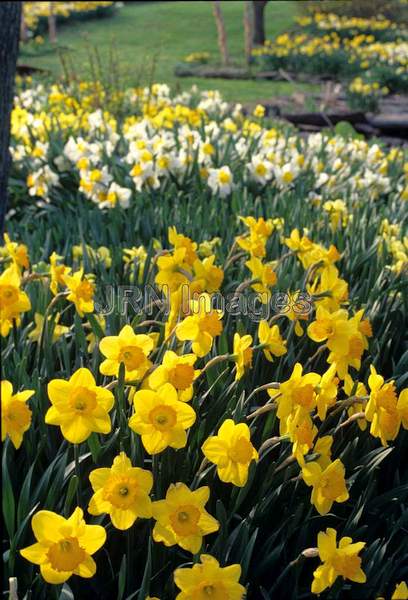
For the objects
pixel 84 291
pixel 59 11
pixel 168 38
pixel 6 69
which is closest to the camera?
pixel 84 291

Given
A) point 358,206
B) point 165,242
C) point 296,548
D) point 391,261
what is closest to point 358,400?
point 296,548

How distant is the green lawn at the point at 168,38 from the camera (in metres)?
13.2

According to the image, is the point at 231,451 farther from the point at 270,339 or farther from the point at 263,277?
the point at 263,277

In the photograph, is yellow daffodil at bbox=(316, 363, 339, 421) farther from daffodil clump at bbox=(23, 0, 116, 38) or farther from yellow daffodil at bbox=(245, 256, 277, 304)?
daffodil clump at bbox=(23, 0, 116, 38)

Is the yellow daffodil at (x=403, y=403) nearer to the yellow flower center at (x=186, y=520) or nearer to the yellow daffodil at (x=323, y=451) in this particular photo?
the yellow daffodil at (x=323, y=451)

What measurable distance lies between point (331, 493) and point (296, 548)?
176mm

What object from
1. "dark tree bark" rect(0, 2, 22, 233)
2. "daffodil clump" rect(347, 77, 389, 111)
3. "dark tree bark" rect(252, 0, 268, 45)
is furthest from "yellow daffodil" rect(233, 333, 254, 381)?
"dark tree bark" rect(252, 0, 268, 45)

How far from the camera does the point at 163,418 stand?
3.91 ft

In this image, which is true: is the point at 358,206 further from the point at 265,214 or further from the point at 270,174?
the point at 270,174

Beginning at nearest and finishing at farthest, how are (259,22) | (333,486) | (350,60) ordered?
(333,486) → (350,60) → (259,22)

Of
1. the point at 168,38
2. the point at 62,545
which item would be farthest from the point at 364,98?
the point at 62,545

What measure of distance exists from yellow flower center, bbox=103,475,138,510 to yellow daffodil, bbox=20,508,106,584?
6 centimetres

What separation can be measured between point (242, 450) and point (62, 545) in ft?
Result: 1.04

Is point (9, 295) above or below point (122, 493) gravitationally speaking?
above
